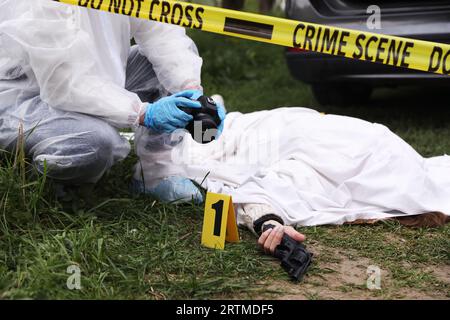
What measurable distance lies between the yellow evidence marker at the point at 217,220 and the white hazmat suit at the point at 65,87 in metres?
0.47

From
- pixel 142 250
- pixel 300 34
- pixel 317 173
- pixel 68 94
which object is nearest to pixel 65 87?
pixel 68 94

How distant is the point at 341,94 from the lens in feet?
16.9

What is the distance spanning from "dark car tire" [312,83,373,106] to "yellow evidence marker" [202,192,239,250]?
98.3 inches

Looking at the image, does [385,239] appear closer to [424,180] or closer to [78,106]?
[424,180]

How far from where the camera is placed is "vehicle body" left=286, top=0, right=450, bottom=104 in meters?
3.94

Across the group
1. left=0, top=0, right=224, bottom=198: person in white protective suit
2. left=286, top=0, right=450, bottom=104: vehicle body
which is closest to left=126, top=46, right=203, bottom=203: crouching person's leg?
left=0, top=0, right=224, bottom=198: person in white protective suit

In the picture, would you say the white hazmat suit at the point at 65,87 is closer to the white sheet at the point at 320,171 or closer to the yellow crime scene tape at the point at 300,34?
the yellow crime scene tape at the point at 300,34

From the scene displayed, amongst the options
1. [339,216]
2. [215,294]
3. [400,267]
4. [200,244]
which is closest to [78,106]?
[200,244]

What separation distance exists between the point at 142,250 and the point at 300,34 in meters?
0.96

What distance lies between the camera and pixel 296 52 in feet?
14.6

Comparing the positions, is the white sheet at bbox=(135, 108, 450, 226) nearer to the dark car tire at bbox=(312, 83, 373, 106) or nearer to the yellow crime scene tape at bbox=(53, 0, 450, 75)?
the yellow crime scene tape at bbox=(53, 0, 450, 75)

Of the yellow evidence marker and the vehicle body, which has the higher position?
the vehicle body

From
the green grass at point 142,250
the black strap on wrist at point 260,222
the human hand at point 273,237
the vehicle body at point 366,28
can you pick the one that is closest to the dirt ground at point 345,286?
the green grass at point 142,250
